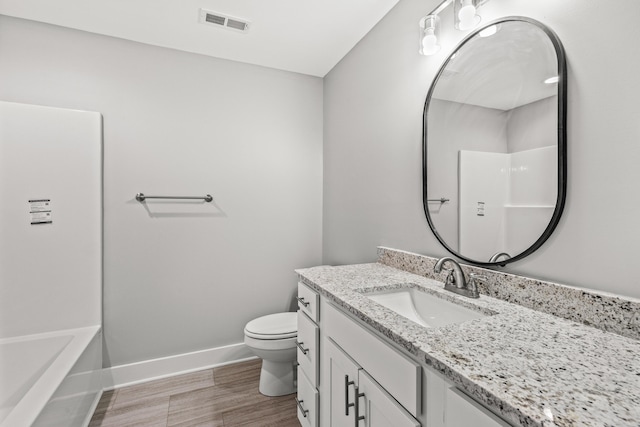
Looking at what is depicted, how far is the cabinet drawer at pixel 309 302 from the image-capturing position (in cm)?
140

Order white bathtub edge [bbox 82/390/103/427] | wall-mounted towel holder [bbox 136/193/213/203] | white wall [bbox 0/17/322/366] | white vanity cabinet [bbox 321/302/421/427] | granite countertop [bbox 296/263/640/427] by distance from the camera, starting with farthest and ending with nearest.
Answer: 1. wall-mounted towel holder [bbox 136/193/213/203]
2. white wall [bbox 0/17/322/366]
3. white bathtub edge [bbox 82/390/103/427]
4. white vanity cabinet [bbox 321/302/421/427]
5. granite countertop [bbox 296/263/640/427]

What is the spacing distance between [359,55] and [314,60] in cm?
44

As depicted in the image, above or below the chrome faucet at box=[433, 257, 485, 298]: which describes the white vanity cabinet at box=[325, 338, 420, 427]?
below

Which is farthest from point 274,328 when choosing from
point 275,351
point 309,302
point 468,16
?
point 468,16

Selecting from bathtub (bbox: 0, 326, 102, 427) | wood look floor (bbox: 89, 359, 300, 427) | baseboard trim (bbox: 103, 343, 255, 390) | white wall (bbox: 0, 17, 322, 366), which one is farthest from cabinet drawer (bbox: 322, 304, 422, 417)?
baseboard trim (bbox: 103, 343, 255, 390)

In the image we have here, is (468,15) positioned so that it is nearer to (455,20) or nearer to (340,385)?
(455,20)

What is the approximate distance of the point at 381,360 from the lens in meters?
0.91

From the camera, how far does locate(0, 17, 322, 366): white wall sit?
199cm

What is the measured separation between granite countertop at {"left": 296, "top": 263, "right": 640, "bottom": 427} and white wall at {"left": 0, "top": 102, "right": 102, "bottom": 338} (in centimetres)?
187

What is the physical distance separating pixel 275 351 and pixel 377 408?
1.10m

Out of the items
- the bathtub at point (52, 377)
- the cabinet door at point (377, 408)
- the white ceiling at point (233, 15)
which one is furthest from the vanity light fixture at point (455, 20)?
the bathtub at point (52, 377)

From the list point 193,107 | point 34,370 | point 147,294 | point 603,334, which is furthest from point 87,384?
point 603,334

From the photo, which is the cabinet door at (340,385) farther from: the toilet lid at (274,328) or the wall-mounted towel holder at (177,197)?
the wall-mounted towel holder at (177,197)

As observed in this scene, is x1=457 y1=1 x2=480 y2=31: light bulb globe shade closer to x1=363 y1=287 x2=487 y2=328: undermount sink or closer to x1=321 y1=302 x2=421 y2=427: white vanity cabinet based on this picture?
x1=363 y1=287 x2=487 y2=328: undermount sink
